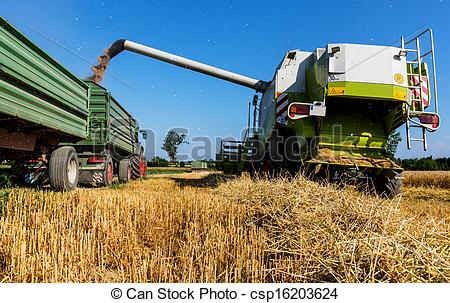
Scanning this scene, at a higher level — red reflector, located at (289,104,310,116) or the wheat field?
red reflector, located at (289,104,310,116)

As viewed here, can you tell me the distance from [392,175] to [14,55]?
220 inches

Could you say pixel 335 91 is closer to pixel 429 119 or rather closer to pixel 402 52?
pixel 402 52

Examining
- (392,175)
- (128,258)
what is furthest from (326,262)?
(392,175)

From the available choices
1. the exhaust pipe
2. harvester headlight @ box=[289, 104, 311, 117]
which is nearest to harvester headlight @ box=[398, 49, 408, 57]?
harvester headlight @ box=[289, 104, 311, 117]

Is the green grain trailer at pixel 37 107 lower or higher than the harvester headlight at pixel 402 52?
lower

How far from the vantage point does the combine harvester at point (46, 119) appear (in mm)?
3643

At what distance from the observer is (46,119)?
14.9 feet

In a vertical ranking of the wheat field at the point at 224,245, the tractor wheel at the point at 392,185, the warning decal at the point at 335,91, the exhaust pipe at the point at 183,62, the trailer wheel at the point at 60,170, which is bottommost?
the wheat field at the point at 224,245

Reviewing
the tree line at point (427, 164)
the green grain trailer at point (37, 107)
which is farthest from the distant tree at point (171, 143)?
the green grain trailer at point (37, 107)

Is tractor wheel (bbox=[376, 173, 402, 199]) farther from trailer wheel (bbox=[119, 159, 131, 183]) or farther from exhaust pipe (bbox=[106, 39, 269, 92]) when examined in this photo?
trailer wheel (bbox=[119, 159, 131, 183])

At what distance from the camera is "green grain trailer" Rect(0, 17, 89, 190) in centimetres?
356

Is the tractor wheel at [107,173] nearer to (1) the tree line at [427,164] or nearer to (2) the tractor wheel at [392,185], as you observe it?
(2) the tractor wheel at [392,185]

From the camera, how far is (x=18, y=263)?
6.20 ft

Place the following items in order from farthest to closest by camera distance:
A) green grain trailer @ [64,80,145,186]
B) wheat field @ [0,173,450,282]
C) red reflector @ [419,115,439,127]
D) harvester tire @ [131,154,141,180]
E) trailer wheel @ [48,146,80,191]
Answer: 1. harvester tire @ [131,154,141,180]
2. green grain trailer @ [64,80,145,186]
3. red reflector @ [419,115,439,127]
4. trailer wheel @ [48,146,80,191]
5. wheat field @ [0,173,450,282]
